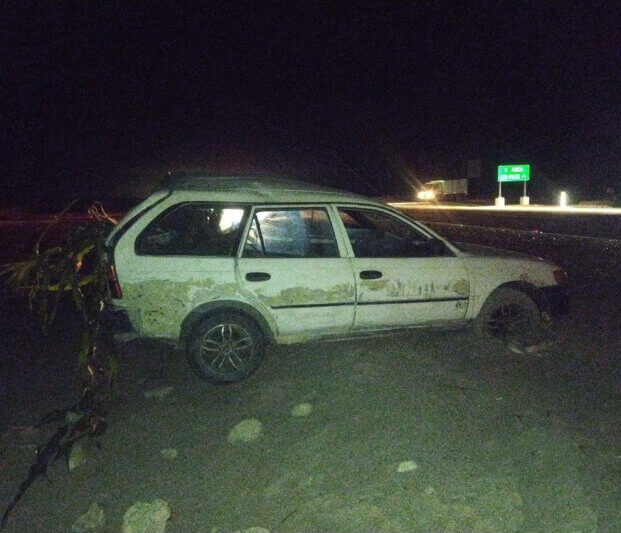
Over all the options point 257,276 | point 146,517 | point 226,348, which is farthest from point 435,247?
point 146,517

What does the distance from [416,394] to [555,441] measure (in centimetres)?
109

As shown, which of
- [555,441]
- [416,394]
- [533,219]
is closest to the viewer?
[555,441]

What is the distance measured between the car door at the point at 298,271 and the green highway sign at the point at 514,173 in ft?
129

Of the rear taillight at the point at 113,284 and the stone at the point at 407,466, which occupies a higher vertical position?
the rear taillight at the point at 113,284

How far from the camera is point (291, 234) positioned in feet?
15.7

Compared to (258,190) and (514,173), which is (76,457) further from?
(514,173)

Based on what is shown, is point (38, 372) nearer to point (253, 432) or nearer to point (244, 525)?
point (253, 432)

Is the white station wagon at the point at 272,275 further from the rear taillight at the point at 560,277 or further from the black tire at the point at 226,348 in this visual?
the rear taillight at the point at 560,277

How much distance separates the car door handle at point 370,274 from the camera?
4.75 metres

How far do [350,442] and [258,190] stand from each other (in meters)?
2.32

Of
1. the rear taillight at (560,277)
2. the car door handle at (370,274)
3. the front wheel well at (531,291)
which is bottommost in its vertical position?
the front wheel well at (531,291)

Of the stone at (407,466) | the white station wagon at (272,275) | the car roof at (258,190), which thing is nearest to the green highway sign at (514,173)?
the white station wagon at (272,275)

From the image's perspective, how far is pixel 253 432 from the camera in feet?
12.6

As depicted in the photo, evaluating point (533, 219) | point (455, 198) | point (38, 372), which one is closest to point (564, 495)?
point (38, 372)
